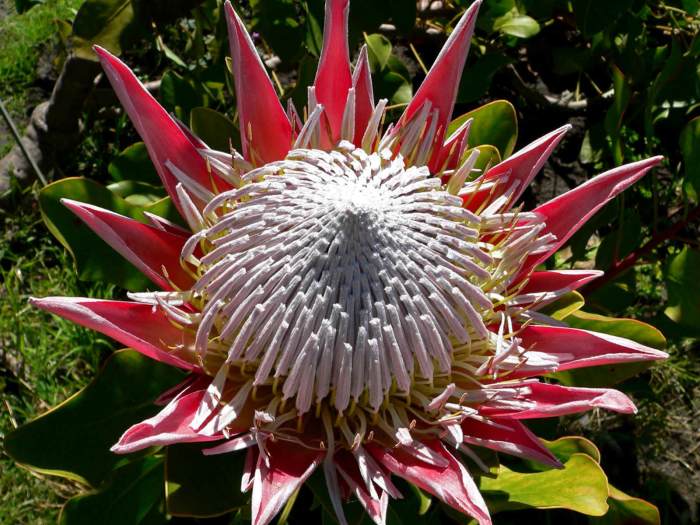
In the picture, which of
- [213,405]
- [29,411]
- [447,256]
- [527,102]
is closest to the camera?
[213,405]

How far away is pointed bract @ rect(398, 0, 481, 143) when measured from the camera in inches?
67.8

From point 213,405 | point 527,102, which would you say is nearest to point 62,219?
point 213,405

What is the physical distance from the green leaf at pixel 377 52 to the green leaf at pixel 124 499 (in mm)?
1297

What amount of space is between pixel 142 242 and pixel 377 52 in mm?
1047

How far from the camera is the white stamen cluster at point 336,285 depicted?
1.58 metres

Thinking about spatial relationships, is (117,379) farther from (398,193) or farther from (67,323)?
(67,323)

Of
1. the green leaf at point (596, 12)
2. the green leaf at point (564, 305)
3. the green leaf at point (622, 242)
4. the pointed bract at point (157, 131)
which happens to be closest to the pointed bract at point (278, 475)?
the pointed bract at point (157, 131)

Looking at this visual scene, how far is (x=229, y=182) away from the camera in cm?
180

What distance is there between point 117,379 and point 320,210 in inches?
26.2

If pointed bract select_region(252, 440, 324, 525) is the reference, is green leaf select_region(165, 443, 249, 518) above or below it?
below

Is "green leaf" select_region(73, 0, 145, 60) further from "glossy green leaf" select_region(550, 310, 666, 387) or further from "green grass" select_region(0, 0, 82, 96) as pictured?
"green grass" select_region(0, 0, 82, 96)

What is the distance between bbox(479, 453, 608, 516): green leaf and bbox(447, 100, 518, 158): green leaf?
0.83m

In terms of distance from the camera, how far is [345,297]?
1.58 meters

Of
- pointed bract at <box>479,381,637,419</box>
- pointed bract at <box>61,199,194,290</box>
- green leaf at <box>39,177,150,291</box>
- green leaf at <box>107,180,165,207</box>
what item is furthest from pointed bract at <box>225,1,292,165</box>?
pointed bract at <box>479,381,637,419</box>
